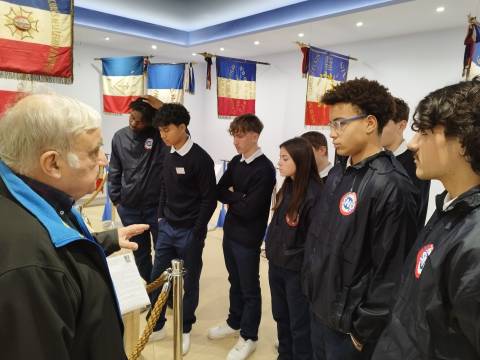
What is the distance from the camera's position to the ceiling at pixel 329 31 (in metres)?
4.44

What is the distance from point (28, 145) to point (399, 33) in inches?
238

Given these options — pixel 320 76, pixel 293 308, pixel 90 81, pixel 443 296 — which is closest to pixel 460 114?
pixel 443 296

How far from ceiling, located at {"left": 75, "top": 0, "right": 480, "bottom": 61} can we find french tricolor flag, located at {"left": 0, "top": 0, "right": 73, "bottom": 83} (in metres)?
3.68

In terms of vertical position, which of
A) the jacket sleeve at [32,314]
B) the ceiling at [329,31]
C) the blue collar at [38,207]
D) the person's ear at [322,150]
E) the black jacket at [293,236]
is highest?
the ceiling at [329,31]

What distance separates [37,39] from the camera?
2443 millimetres

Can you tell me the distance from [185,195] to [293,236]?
0.90 m

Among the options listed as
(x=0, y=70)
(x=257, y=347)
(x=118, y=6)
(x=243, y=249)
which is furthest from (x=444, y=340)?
(x=118, y=6)

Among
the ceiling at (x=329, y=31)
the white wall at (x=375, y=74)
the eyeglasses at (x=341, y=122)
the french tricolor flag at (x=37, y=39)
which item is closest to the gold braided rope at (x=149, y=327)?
the eyeglasses at (x=341, y=122)

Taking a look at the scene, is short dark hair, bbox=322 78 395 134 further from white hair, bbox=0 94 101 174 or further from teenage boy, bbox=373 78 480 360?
white hair, bbox=0 94 101 174

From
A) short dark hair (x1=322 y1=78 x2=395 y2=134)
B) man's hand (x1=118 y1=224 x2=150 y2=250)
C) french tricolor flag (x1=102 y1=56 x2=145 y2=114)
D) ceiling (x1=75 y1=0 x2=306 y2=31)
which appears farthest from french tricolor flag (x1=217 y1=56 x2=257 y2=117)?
man's hand (x1=118 y1=224 x2=150 y2=250)

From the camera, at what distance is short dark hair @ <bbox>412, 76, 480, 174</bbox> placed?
917mm

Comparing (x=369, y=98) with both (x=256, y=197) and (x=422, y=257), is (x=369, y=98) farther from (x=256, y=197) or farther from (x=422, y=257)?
(x=256, y=197)

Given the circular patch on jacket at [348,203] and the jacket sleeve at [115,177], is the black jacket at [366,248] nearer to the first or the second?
the circular patch on jacket at [348,203]

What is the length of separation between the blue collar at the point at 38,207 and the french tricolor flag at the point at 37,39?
195cm
